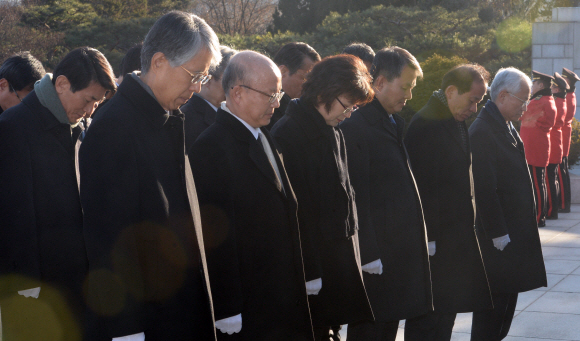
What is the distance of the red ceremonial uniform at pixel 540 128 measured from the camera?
9.32 meters

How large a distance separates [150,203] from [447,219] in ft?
8.00

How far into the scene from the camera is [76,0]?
89.0 ft

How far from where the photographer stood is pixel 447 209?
405 centimetres

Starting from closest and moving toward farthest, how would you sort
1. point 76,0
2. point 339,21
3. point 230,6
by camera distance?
point 339,21 → point 76,0 → point 230,6

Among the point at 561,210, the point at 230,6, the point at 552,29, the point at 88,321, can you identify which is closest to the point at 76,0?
the point at 230,6

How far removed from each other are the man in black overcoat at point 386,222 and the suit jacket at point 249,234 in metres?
0.79

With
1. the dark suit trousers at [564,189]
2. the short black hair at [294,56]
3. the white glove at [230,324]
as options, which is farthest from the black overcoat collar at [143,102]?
the dark suit trousers at [564,189]

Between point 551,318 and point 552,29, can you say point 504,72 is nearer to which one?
point 551,318

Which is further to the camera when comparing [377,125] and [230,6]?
[230,6]

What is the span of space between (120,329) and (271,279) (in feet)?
2.90

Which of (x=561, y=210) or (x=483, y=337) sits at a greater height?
(x=483, y=337)

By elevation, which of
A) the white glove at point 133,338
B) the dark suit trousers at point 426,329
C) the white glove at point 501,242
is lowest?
the dark suit trousers at point 426,329

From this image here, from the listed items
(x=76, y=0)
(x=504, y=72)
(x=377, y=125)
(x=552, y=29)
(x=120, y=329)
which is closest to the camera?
(x=120, y=329)

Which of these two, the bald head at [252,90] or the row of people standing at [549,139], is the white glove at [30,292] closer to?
the bald head at [252,90]
